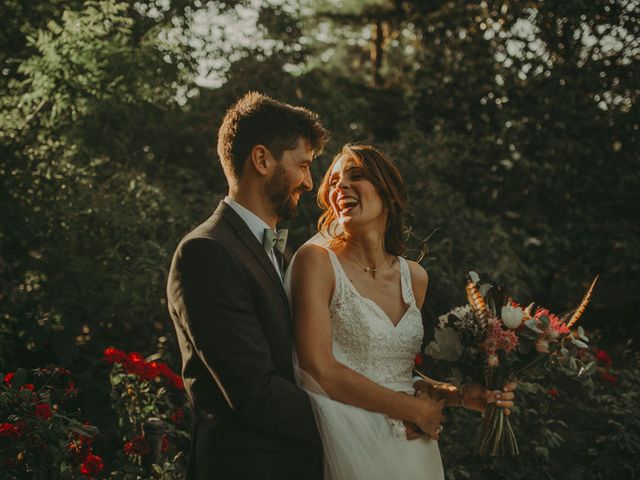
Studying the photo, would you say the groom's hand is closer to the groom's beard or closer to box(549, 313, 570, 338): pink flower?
box(549, 313, 570, 338): pink flower

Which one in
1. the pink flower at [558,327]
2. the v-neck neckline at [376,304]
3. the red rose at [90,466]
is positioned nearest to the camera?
the pink flower at [558,327]

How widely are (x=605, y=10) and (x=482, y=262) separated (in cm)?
330

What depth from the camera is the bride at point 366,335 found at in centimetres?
248

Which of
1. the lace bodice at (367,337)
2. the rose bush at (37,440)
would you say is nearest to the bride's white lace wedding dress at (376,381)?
the lace bodice at (367,337)

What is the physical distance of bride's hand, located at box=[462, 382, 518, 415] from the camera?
257cm

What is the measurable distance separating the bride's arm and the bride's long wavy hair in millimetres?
412

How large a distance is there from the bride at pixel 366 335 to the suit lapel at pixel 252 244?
0.11 meters

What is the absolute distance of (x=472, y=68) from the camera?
7820 mm

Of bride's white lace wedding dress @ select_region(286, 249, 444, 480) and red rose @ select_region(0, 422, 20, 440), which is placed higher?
bride's white lace wedding dress @ select_region(286, 249, 444, 480)

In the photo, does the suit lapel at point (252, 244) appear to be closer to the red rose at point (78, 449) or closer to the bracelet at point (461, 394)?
the bracelet at point (461, 394)

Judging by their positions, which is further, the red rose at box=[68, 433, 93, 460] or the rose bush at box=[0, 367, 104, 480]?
the red rose at box=[68, 433, 93, 460]

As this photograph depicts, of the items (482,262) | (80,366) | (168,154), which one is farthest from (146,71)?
(482,262)

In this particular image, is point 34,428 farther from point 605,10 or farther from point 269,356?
point 605,10

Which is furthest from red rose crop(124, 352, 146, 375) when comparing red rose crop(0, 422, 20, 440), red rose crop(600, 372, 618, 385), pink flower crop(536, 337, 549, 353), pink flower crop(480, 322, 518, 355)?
red rose crop(600, 372, 618, 385)
